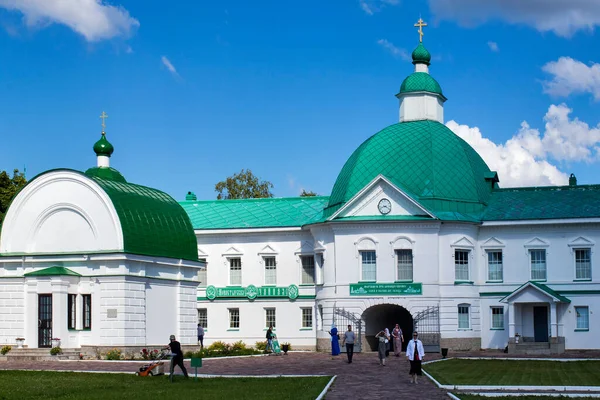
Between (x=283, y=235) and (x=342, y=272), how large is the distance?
6.09 m

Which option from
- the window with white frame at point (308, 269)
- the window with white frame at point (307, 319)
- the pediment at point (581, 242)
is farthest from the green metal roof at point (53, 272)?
the pediment at point (581, 242)

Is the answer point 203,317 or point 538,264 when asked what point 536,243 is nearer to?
point 538,264

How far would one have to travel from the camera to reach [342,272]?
169 ft

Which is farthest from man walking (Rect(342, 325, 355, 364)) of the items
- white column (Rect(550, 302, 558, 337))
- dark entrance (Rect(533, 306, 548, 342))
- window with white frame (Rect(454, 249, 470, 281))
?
dark entrance (Rect(533, 306, 548, 342))

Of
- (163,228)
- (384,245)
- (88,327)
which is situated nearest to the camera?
(88,327)

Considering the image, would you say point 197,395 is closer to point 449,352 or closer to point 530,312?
point 449,352

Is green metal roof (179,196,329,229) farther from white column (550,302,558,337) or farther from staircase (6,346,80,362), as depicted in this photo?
staircase (6,346,80,362)

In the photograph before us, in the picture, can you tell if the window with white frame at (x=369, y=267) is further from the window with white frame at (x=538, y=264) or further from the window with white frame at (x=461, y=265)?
the window with white frame at (x=538, y=264)

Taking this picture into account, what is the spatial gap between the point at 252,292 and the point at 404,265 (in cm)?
960

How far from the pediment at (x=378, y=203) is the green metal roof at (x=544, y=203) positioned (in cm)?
460

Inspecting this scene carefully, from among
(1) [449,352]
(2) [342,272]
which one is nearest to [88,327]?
(2) [342,272]

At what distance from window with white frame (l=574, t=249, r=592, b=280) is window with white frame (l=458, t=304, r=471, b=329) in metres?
5.86

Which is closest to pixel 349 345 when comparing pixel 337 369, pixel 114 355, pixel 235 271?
pixel 337 369

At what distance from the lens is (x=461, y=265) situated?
52188 millimetres
